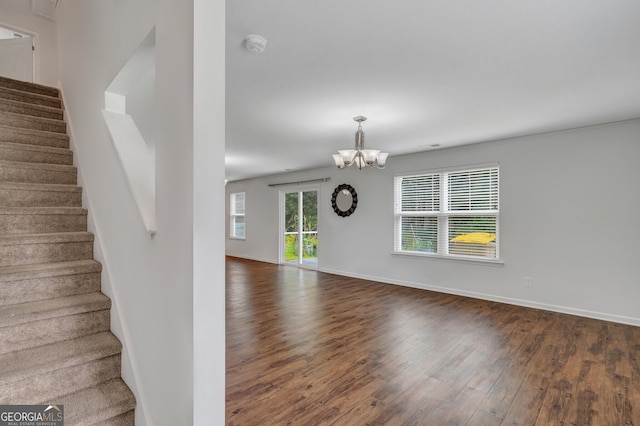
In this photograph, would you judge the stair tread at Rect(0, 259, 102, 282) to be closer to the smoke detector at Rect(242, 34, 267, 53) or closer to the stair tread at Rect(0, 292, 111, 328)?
the stair tread at Rect(0, 292, 111, 328)

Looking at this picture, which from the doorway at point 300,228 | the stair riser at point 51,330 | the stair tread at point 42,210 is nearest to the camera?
the stair riser at point 51,330

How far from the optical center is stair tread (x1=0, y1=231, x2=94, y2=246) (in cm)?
179

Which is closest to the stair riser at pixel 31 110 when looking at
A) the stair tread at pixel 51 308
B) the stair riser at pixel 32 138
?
the stair riser at pixel 32 138

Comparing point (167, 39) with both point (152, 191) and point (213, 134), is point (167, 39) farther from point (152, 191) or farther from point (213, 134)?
point (152, 191)

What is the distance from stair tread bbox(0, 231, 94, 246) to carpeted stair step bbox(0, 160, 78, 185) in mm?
532

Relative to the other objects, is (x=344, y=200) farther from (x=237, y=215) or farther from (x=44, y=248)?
(x=44, y=248)

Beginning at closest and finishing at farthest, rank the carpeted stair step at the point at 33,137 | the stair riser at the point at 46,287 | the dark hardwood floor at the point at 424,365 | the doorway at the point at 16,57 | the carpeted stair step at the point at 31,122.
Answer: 1. the stair riser at the point at 46,287
2. the dark hardwood floor at the point at 424,365
3. the carpeted stair step at the point at 33,137
4. the carpeted stair step at the point at 31,122
5. the doorway at the point at 16,57

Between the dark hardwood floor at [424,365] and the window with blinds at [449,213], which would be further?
the window with blinds at [449,213]

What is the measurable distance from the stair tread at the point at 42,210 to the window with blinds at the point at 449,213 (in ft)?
16.1

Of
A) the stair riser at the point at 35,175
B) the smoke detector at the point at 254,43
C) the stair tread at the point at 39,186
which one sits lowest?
the stair tread at the point at 39,186

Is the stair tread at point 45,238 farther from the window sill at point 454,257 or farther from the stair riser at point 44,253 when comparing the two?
the window sill at point 454,257

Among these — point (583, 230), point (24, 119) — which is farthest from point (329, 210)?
point (24, 119)

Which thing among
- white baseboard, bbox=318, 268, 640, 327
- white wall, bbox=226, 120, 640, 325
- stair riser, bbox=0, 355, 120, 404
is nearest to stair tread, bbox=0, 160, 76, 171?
stair riser, bbox=0, 355, 120, 404

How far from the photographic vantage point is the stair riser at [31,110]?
8.84ft
